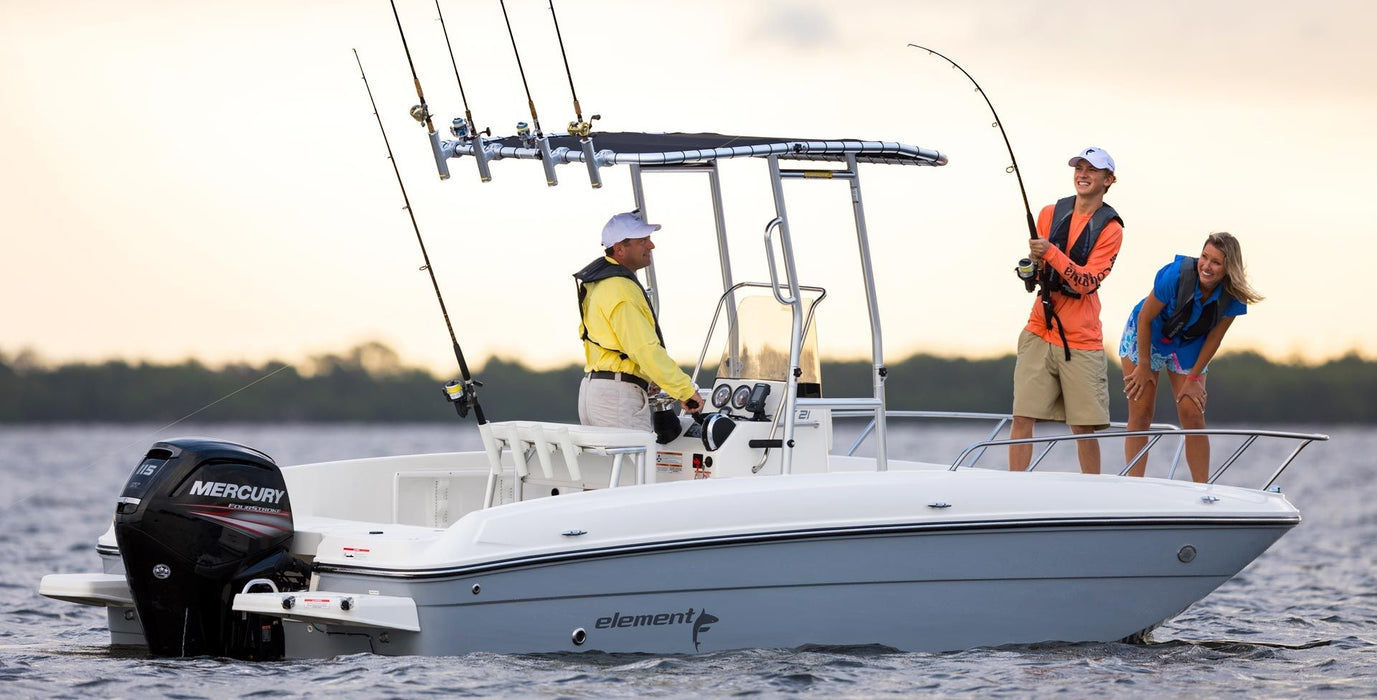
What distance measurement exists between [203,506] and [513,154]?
82.7 inches

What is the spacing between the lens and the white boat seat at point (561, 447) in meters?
7.07

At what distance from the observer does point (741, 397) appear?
303 inches

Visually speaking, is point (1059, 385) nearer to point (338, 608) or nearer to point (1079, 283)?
point (1079, 283)

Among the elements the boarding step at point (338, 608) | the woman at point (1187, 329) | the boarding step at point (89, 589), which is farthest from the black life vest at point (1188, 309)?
the boarding step at point (89, 589)

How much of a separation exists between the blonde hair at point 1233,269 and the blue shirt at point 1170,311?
0.07 meters

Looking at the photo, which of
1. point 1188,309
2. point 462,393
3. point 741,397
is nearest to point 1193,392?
point 1188,309

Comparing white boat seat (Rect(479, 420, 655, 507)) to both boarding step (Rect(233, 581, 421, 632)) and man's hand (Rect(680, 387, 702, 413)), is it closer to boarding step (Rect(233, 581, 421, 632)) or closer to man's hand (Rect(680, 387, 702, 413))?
man's hand (Rect(680, 387, 702, 413))

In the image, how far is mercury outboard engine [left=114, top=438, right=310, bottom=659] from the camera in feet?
21.5

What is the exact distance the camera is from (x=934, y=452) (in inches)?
1512

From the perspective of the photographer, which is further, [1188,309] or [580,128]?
[1188,309]

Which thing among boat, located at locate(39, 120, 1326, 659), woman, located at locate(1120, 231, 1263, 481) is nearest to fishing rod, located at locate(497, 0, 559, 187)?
boat, located at locate(39, 120, 1326, 659)

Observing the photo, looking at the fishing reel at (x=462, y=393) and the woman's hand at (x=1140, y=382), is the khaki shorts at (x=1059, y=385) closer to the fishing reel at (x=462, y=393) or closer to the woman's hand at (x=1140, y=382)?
the woman's hand at (x=1140, y=382)

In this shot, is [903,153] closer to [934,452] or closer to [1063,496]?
[1063,496]

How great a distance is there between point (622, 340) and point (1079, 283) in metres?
2.22
